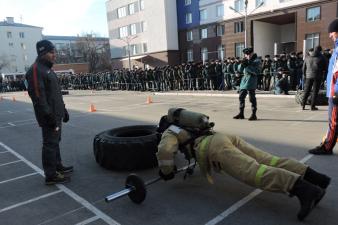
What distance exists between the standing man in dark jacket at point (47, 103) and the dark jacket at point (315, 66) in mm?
7272

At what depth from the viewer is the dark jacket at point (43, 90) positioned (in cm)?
445

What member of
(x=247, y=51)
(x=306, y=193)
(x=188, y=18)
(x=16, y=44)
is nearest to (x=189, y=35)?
(x=188, y=18)

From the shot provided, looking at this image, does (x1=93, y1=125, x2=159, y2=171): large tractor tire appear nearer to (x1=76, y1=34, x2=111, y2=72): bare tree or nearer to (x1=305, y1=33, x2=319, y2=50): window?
(x1=305, y1=33, x2=319, y2=50): window

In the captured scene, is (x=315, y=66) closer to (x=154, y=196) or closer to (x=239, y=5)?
(x=154, y=196)

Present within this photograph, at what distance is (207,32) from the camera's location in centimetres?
4328

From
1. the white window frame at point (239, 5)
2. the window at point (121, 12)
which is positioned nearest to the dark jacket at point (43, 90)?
the white window frame at point (239, 5)

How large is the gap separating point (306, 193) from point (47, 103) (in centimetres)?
353

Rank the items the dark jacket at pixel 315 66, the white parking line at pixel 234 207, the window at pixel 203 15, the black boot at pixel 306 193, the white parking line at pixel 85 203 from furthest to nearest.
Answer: the window at pixel 203 15 → the dark jacket at pixel 315 66 → the white parking line at pixel 85 203 → the white parking line at pixel 234 207 → the black boot at pixel 306 193

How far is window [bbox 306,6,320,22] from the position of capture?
32.1m

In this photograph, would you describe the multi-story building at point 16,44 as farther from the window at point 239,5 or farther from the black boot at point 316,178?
the black boot at point 316,178

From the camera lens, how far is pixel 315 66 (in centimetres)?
918

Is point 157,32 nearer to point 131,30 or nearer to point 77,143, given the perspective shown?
point 131,30

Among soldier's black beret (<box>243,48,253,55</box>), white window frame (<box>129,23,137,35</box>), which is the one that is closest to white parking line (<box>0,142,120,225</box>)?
soldier's black beret (<box>243,48,253,55</box>)

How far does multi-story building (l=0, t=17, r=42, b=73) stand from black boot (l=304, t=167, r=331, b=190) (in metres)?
86.4
